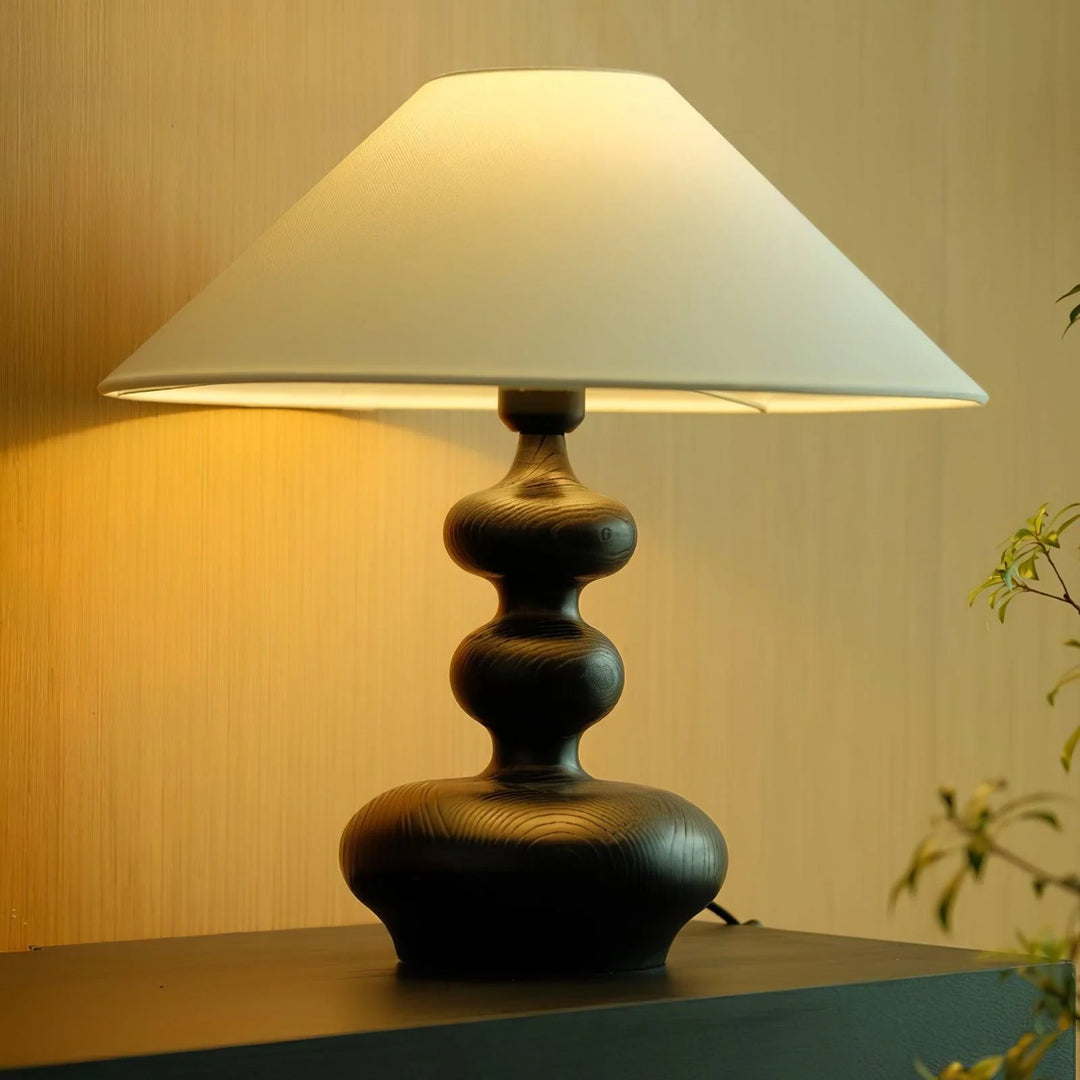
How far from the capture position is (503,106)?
1.03 m

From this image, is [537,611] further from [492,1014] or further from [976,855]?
[976,855]

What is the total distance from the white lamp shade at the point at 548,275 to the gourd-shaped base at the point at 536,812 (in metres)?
0.15

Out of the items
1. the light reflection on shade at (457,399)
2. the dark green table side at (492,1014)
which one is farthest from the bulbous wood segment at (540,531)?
the dark green table side at (492,1014)

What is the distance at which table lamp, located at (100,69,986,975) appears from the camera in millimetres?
903

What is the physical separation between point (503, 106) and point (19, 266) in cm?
40

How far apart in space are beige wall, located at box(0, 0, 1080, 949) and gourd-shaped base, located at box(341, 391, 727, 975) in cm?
27

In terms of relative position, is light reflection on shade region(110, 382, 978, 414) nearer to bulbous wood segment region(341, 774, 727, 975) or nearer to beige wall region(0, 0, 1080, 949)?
beige wall region(0, 0, 1080, 949)

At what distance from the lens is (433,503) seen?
1.41m

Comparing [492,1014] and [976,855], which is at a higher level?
[976,855]

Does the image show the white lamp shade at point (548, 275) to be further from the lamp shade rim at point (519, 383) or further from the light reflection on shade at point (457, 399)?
the light reflection on shade at point (457, 399)

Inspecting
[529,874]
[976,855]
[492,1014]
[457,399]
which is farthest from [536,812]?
[976,855]

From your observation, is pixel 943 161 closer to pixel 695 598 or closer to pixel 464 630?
pixel 695 598

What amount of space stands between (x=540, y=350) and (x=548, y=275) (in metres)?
0.06

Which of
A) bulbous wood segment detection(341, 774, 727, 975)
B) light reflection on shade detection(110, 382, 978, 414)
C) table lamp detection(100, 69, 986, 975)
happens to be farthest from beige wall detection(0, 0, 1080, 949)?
bulbous wood segment detection(341, 774, 727, 975)
